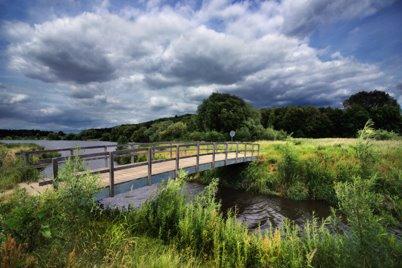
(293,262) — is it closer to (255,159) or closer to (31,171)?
(31,171)

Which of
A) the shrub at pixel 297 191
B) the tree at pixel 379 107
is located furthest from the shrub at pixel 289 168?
the tree at pixel 379 107

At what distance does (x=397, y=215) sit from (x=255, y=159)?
12048 millimetres

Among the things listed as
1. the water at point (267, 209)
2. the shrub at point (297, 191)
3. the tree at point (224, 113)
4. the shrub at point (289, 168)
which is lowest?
the water at point (267, 209)

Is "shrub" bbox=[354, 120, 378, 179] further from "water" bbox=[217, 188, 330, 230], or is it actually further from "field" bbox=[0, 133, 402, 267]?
"water" bbox=[217, 188, 330, 230]

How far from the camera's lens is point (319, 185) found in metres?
21.6

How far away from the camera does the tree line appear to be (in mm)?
54062

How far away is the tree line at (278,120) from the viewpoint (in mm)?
54062

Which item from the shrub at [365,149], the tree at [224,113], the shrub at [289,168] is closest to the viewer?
the shrub at [365,149]

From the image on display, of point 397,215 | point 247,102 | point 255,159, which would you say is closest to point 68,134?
point 247,102

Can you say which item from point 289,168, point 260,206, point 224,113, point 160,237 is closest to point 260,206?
point 260,206

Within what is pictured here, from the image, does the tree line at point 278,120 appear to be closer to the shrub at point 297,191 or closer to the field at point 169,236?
the shrub at point 297,191

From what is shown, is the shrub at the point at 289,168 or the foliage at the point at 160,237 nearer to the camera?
the foliage at the point at 160,237

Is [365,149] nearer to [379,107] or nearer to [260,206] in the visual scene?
[260,206]

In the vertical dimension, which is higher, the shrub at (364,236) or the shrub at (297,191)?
the shrub at (364,236)
